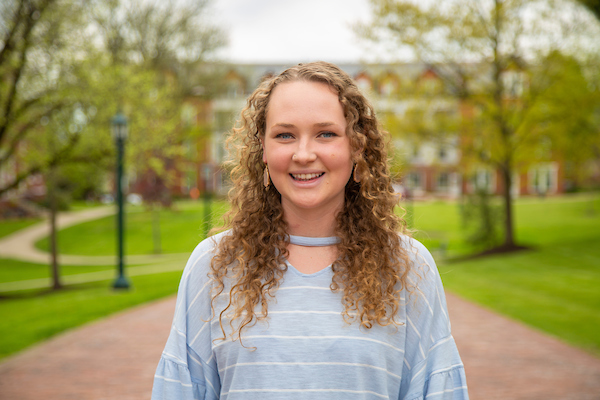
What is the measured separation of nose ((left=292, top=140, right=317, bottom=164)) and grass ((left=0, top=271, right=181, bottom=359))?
273 inches

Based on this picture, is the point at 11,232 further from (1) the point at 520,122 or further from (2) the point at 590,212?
(2) the point at 590,212

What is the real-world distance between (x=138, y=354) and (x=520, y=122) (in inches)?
537

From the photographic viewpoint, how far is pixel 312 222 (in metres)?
1.79

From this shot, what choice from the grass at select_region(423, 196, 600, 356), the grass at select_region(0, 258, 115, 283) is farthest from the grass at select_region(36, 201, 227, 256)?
the grass at select_region(423, 196, 600, 356)

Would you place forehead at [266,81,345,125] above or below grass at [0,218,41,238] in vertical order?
above

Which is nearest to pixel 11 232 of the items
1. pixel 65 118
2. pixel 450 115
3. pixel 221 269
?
pixel 65 118

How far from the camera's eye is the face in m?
1.67

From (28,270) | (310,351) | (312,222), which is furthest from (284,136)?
(28,270)

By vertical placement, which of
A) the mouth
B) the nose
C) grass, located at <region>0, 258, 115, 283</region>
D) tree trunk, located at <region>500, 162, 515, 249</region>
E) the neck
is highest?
the nose

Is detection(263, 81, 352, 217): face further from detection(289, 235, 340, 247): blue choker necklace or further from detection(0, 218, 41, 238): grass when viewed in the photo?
detection(0, 218, 41, 238): grass

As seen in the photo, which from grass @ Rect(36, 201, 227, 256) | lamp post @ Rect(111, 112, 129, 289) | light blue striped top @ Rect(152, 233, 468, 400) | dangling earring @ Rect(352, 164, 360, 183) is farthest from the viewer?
grass @ Rect(36, 201, 227, 256)

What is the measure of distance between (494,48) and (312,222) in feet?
54.4

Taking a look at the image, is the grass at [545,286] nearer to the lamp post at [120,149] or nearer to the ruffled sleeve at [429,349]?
the ruffled sleeve at [429,349]

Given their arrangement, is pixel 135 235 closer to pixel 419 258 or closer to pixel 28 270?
pixel 28 270
